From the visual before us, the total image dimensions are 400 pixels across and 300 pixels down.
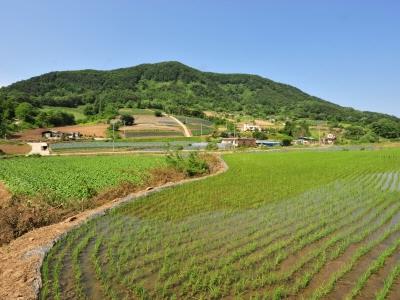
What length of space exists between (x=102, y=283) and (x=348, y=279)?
16.5ft

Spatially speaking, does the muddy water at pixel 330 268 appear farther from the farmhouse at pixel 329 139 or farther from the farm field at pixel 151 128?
the farmhouse at pixel 329 139

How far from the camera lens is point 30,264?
28.5ft

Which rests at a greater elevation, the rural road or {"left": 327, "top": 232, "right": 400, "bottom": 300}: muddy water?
the rural road

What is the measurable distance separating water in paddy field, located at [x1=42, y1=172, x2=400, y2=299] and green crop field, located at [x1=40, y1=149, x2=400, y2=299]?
2 centimetres

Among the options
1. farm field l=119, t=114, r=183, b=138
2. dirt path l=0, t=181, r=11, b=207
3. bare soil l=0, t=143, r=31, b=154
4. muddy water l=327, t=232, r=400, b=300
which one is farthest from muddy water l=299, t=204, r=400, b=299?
farm field l=119, t=114, r=183, b=138

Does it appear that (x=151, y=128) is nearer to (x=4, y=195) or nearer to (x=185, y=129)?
(x=185, y=129)

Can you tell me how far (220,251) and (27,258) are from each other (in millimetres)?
4632

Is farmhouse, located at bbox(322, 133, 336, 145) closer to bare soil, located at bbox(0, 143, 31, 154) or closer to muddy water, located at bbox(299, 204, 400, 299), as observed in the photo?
bare soil, located at bbox(0, 143, 31, 154)

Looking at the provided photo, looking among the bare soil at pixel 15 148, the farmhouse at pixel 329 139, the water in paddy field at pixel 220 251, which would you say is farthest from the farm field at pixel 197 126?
the water in paddy field at pixel 220 251

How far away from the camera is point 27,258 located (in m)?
9.14

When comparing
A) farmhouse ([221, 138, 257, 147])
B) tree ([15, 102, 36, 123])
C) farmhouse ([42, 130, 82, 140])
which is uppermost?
tree ([15, 102, 36, 123])

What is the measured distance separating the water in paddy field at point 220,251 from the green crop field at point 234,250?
25mm

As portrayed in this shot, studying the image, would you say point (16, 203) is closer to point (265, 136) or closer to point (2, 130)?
point (2, 130)

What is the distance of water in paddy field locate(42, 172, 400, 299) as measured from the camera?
753cm
